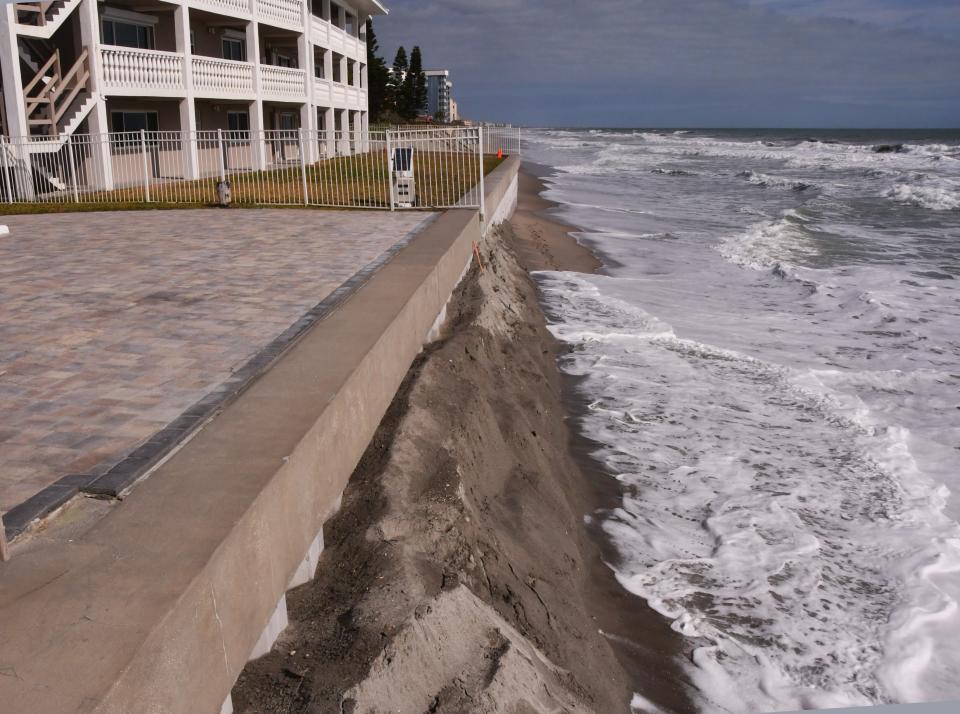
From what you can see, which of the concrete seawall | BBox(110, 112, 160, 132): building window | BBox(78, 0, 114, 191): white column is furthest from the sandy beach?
BBox(110, 112, 160, 132): building window

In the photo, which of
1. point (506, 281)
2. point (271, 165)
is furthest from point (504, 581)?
point (271, 165)

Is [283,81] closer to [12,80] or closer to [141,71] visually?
[141,71]

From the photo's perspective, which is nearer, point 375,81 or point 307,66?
point 307,66

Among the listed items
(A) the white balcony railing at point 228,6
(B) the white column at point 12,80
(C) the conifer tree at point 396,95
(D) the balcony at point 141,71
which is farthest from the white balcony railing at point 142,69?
(C) the conifer tree at point 396,95

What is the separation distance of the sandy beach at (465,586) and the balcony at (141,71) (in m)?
15.6

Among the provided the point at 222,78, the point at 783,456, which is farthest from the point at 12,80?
the point at 783,456

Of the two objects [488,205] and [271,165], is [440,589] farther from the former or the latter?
[271,165]

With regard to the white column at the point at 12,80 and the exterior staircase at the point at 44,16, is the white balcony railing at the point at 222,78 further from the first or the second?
the white column at the point at 12,80

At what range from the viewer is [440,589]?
4.22m

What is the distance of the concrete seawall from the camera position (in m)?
2.47

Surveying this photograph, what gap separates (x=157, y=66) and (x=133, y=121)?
2164 mm

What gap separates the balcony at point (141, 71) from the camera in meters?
19.8

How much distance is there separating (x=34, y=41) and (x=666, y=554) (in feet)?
63.3

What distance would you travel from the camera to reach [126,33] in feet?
74.2
